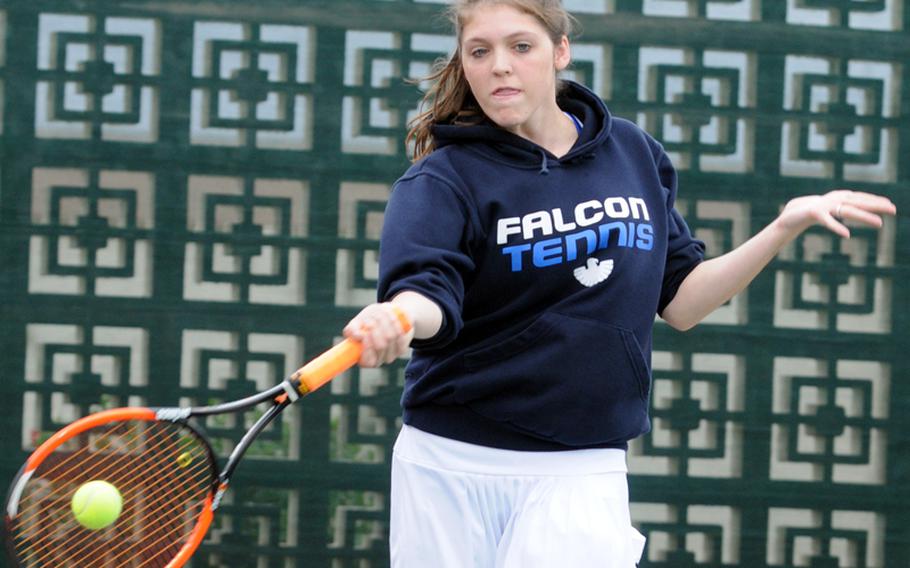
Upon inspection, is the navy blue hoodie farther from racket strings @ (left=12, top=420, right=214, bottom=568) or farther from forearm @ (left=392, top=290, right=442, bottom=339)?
racket strings @ (left=12, top=420, right=214, bottom=568)

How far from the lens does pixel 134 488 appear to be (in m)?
3.13

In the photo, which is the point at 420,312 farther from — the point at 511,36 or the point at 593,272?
the point at 511,36

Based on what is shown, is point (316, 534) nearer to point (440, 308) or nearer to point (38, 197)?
point (38, 197)

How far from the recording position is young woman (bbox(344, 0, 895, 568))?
259 cm

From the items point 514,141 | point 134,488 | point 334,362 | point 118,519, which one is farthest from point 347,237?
point 334,362

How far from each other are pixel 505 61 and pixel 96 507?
1176mm

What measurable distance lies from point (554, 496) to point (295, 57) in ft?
6.65

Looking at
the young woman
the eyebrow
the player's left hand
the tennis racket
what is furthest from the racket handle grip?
the player's left hand

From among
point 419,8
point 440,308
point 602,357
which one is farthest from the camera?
point 419,8

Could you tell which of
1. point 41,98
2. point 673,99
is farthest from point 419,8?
point 41,98

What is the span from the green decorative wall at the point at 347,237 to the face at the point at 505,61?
156 centimetres

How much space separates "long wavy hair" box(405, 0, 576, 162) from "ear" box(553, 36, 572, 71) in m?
0.01

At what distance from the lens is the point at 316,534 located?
4.30 m

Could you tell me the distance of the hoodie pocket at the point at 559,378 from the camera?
2600 mm
